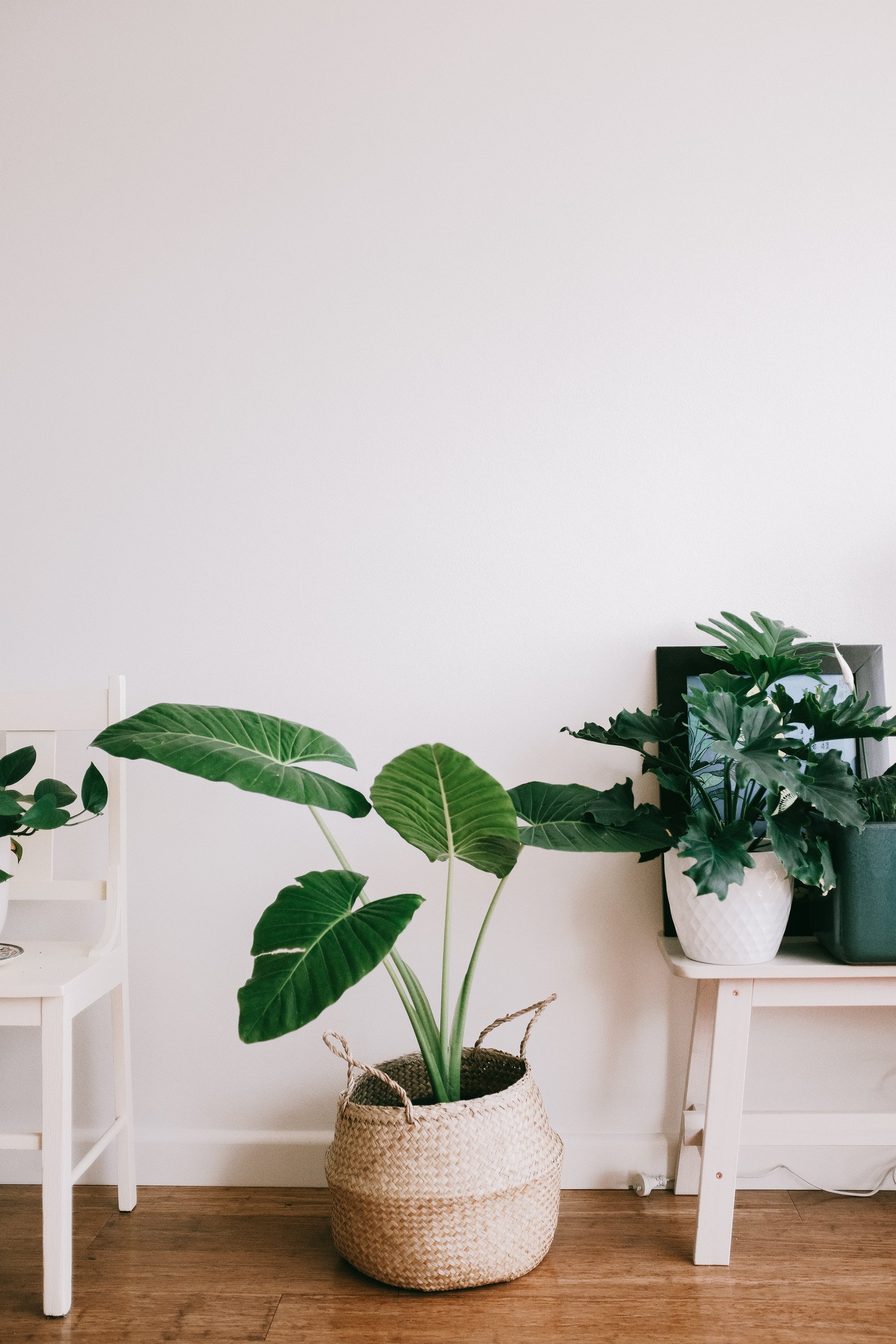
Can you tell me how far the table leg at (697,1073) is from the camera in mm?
1623

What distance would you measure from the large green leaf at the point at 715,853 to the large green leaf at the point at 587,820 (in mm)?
71

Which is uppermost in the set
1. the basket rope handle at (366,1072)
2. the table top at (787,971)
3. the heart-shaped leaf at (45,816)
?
the heart-shaped leaf at (45,816)

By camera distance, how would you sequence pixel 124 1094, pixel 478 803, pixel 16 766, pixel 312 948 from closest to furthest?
1. pixel 312 948
2. pixel 478 803
3. pixel 16 766
4. pixel 124 1094

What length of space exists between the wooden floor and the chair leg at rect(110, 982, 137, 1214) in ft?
0.14

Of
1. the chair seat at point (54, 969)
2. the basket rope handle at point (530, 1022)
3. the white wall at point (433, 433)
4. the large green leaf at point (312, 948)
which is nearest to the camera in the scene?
the large green leaf at point (312, 948)

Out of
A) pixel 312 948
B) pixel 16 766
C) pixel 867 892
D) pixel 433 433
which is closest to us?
pixel 312 948

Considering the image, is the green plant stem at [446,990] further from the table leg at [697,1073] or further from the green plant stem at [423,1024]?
the table leg at [697,1073]

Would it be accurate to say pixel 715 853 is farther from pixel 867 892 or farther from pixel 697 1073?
pixel 697 1073

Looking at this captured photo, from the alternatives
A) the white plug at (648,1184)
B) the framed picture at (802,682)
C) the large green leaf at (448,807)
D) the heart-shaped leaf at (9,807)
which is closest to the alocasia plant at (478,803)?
the large green leaf at (448,807)

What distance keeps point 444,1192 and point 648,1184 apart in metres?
0.51

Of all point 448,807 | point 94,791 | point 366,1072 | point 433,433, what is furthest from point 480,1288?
point 433,433

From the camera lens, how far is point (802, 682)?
168cm

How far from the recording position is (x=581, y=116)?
1741 mm

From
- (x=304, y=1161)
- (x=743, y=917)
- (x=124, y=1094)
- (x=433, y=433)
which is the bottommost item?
(x=304, y=1161)
